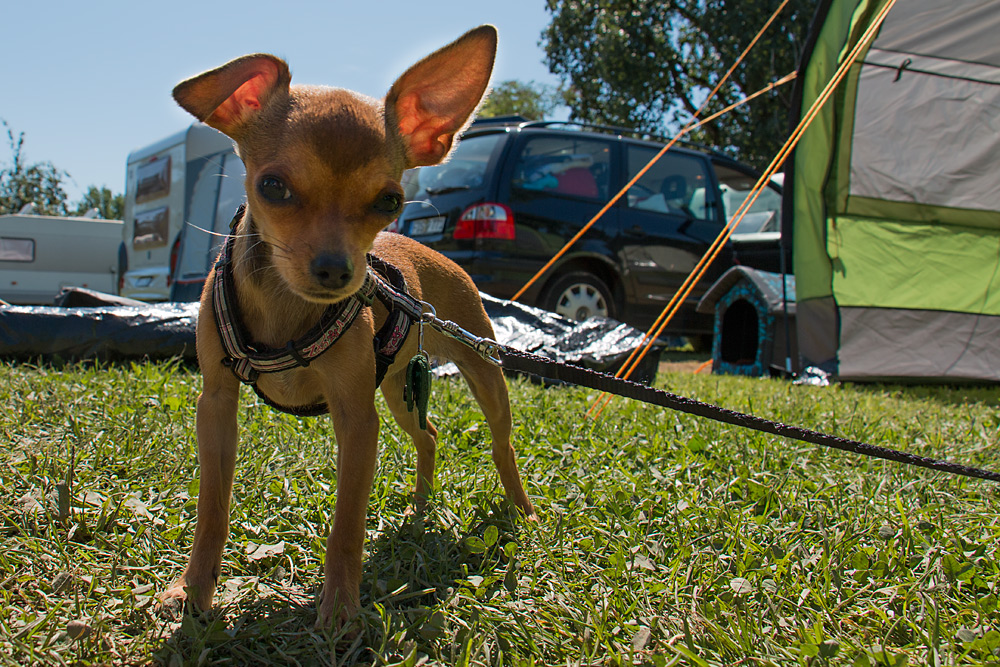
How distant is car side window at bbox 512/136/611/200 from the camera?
662 centimetres

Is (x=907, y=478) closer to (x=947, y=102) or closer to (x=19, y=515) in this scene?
(x=19, y=515)

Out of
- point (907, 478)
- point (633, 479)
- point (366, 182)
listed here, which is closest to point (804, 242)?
point (907, 478)

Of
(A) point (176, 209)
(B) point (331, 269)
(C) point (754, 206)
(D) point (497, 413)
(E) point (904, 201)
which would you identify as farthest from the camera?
(A) point (176, 209)

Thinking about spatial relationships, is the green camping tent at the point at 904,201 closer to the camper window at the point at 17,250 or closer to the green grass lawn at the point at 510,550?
the green grass lawn at the point at 510,550

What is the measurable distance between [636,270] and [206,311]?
6.05 m

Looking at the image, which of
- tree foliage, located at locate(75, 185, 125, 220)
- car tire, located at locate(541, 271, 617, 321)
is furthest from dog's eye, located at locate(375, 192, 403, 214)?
tree foliage, located at locate(75, 185, 125, 220)

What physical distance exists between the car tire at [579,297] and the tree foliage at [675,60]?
36.6 ft

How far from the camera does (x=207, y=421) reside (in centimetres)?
181

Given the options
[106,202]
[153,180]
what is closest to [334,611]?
[153,180]

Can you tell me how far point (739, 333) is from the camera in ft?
25.5

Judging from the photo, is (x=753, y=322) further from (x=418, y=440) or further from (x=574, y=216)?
(x=418, y=440)

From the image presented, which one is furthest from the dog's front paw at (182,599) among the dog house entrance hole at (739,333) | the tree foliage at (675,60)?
the tree foliage at (675,60)

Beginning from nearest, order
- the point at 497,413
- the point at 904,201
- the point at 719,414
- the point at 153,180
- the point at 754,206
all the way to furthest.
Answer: the point at 719,414, the point at 497,413, the point at 904,201, the point at 754,206, the point at 153,180

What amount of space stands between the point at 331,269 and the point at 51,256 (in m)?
19.3
